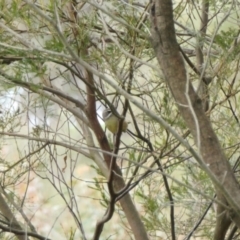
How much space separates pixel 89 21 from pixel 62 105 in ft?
0.88

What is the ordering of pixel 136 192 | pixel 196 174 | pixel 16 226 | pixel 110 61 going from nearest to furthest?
pixel 110 61 < pixel 16 226 < pixel 136 192 < pixel 196 174

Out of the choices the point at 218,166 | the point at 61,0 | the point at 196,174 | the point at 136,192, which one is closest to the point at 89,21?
the point at 61,0

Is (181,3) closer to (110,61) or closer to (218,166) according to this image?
(110,61)

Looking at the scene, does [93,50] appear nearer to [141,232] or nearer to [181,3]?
[181,3]

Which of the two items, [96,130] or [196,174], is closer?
[96,130]

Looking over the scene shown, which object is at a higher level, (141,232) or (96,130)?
(96,130)

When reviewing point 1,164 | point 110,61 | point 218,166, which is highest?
point 1,164

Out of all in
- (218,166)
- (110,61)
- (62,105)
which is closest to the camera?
(218,166)

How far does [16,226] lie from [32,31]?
405mm

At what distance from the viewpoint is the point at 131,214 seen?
1275mm

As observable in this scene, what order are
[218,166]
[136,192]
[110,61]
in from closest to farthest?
[218,166]
[110,61]
[136,192]

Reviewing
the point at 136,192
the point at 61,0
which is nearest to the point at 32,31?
the point at 61,0

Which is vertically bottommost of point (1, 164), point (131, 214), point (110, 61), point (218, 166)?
point (218, 166)

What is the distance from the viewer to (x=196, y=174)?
5.02 ft
